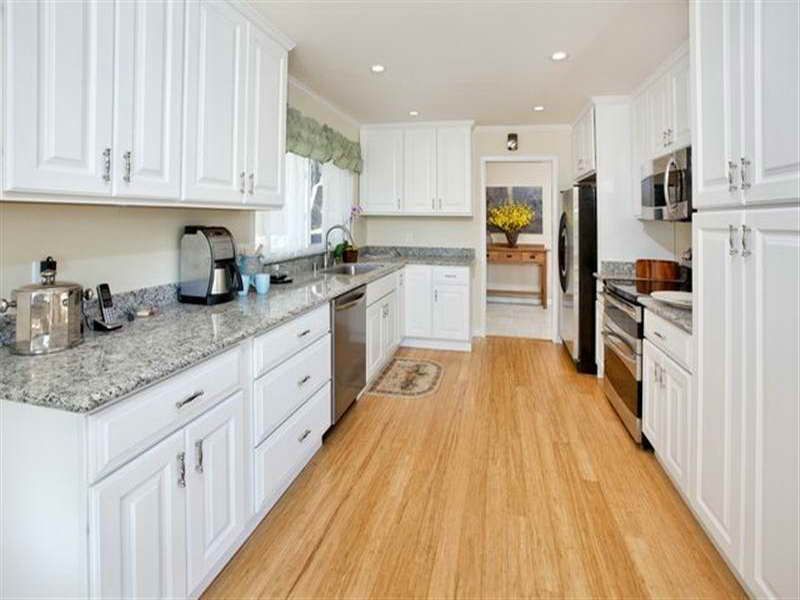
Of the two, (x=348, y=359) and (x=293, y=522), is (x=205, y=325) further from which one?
(x=348, y=359)

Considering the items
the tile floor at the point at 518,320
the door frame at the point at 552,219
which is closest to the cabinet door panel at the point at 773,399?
the door frame at the point at 552,219

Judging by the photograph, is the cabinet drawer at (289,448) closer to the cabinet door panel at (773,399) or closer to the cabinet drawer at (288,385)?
the cabinet drawer at (288,385)

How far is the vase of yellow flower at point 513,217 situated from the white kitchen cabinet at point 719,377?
5.98 m

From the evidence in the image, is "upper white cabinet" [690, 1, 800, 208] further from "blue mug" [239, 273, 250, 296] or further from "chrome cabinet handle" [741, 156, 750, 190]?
"blue mug" [239, 273, 250, 296]

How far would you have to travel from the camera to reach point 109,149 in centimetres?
160

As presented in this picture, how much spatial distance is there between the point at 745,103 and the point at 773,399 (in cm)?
94

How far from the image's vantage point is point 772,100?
1420 millimetres

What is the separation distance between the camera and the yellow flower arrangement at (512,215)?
26.0ft

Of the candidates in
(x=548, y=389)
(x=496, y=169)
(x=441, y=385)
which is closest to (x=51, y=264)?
(x=441, y=385)

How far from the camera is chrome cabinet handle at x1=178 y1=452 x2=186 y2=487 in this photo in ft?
Answer: 4.85

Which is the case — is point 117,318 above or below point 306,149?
below

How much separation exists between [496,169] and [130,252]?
22.1ft

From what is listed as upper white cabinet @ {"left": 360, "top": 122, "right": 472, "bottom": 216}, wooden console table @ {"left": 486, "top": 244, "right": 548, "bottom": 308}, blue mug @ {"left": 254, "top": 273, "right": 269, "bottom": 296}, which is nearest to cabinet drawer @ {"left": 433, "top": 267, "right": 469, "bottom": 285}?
upper white cabinet @ {"left": 360, "top": 122, "right": 472, "bottom": 216}

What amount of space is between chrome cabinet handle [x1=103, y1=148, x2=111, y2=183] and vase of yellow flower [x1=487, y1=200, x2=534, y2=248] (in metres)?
6.89
